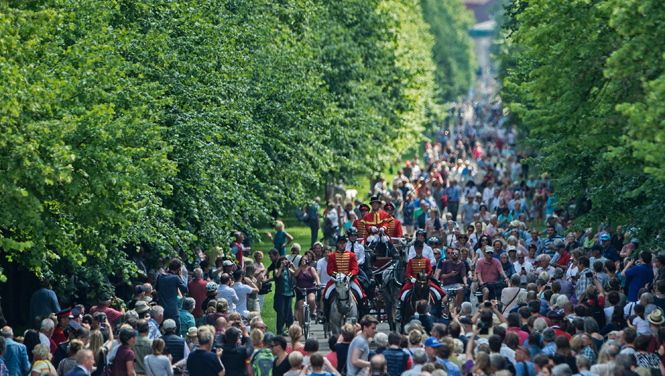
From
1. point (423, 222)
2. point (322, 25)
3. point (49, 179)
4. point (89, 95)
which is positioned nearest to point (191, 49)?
point (89, 95)

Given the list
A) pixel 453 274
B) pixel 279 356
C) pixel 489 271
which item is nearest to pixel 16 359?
pixel 279 356

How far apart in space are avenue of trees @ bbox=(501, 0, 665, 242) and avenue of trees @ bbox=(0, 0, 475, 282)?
7.13m

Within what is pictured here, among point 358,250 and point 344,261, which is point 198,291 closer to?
point 344,261

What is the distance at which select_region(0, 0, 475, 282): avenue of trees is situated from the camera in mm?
16531

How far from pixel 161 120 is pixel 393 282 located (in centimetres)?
634

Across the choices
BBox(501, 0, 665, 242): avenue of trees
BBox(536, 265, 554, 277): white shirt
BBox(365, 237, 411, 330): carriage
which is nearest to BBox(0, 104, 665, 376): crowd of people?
BBox(536, 265, 554, 277): white shirt

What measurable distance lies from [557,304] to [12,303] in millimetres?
12048

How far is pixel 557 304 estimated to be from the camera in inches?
669

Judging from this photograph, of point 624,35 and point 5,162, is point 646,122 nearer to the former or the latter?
point 624,35

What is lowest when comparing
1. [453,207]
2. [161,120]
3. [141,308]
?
[141,308]

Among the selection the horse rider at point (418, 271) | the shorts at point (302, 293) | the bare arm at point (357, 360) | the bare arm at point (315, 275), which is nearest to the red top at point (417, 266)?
the horse rider at point (418, 271)

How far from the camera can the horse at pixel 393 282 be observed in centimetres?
2052

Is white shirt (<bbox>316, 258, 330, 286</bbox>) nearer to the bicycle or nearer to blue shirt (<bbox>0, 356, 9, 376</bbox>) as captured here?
the bicycle

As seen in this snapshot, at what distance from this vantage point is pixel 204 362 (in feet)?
45.4
